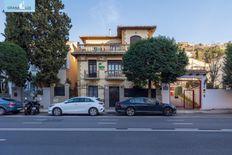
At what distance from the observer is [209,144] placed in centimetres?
1078

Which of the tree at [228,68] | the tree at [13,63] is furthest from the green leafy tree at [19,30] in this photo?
the tree at [228,68]

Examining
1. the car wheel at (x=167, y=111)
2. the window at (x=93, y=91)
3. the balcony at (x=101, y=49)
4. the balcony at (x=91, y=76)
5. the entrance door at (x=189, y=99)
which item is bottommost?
the car wheel at (x=167, y=111)

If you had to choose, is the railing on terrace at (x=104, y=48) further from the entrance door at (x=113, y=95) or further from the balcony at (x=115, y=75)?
the entrance door at (x=113, y=95)

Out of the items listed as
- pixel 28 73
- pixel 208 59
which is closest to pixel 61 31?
pixel 28 73

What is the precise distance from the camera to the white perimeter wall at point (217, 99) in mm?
31906

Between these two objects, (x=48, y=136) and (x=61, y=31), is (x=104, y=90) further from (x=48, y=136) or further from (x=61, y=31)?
(x=48, y=136)

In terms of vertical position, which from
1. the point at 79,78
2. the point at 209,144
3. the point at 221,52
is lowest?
the point at 209,144

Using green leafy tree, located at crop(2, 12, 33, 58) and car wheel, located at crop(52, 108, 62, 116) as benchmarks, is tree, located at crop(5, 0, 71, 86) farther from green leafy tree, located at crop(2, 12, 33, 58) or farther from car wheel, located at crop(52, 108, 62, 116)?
car wheel, located at crop(52, 108, 62, 116)

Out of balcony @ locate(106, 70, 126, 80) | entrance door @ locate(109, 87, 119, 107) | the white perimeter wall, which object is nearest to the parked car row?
the white perimeter wall

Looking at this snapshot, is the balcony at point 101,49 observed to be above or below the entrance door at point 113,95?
above

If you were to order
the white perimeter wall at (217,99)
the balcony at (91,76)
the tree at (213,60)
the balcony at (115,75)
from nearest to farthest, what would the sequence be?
the white perimeter wall at (217,99), the balcony at (115,75), the balcony at (91,76), the tree at (213,60)

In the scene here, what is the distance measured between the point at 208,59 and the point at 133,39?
44.3 feet

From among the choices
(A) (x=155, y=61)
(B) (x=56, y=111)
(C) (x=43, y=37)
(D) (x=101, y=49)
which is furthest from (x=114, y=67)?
(B) (x=56, y=111)

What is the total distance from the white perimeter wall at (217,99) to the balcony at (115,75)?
8.82 metres
